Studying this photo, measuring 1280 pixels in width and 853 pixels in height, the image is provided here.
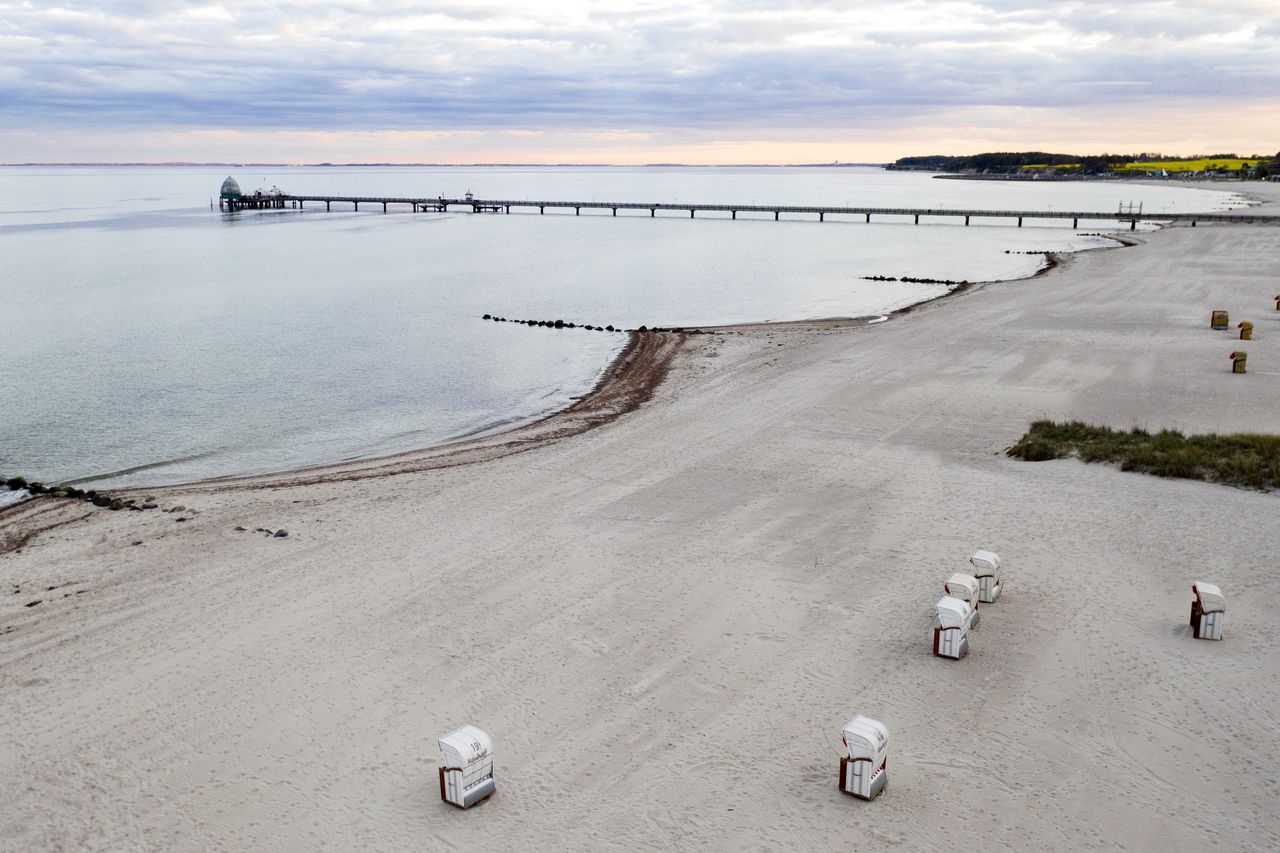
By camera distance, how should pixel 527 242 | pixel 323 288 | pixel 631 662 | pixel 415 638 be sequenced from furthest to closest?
pixel 527 242 → pixel 323 288 → pixel 415 638 → pixel 631 662

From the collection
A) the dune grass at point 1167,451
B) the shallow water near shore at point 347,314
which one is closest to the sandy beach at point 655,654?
the dune grass at point 1167,451

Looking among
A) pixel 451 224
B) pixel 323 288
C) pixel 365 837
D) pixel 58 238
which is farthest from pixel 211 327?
pixel 451 224

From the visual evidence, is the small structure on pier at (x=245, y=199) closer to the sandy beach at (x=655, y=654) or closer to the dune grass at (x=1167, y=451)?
the sandy beach at (x=655, y=654)

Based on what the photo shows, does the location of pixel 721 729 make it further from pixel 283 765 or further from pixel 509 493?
pixel 509 493

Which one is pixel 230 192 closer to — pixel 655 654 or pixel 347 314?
pixel 347 314

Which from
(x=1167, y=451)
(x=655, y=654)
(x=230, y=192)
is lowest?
(x=655, y=654)

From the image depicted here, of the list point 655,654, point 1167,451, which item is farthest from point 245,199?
point 655,654
